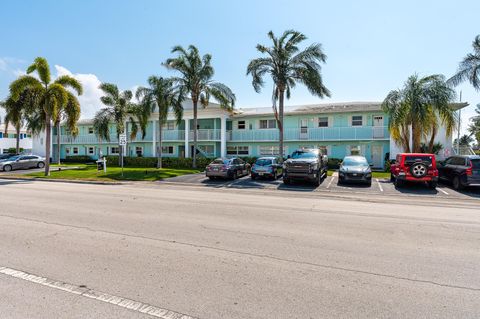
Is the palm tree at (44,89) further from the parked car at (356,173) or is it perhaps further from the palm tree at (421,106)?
the palm tree at (421,106)

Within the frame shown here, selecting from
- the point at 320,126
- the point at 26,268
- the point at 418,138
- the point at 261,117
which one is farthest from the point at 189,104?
the point at 26,268

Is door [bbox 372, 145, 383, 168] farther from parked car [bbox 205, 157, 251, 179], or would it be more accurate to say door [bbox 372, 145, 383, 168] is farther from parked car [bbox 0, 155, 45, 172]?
parked car [bbox 0, 155, 45, 172]

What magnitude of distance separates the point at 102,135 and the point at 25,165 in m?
7.85

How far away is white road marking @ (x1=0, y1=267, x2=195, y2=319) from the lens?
330 cm

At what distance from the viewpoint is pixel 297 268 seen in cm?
466

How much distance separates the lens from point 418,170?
1652 centimetres

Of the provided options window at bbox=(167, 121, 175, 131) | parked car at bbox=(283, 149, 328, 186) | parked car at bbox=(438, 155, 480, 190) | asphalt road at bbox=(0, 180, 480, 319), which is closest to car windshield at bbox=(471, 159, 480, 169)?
parked car at bbox=(438, 155, 480, 190)

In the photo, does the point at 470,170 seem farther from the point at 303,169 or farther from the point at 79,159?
the point at 79,159

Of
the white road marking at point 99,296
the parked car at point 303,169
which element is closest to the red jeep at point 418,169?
the parked car at point 303,169

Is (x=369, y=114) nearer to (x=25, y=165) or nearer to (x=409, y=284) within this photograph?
(x=409, y=284)

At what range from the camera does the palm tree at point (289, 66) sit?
74.1 feet

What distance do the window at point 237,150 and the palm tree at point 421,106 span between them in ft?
52.6

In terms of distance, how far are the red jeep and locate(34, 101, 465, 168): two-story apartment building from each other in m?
11.6

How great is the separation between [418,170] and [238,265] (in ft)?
50.3
